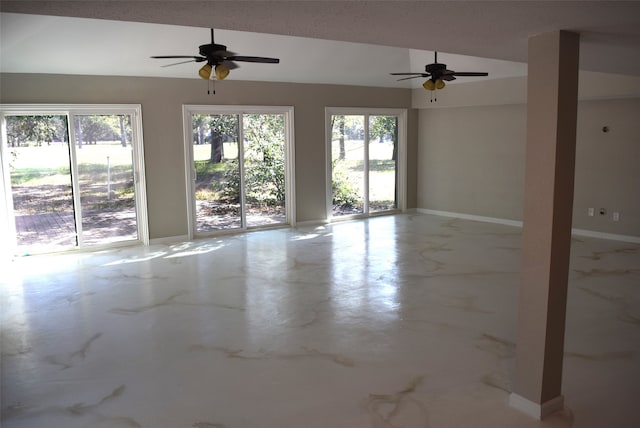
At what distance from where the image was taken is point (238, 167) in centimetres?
887

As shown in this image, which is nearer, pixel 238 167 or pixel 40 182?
pixel 40 182

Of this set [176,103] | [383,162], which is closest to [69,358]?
[176,103]

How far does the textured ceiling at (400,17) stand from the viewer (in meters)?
2.36

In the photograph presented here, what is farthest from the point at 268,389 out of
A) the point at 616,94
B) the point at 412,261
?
the point at 616,94

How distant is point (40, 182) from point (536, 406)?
22.8 feet

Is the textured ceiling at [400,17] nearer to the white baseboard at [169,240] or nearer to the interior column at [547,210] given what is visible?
the interior column at [547,210]

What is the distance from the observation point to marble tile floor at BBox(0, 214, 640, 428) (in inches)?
133

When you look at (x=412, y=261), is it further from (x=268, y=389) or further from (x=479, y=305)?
(x=268, y=389)

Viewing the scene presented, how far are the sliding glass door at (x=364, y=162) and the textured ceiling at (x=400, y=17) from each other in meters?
6.48

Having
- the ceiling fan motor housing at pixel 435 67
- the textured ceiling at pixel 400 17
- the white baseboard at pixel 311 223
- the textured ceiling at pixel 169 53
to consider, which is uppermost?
the textured ceiling at pixel 169 53

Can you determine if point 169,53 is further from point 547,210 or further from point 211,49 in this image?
point 547,210

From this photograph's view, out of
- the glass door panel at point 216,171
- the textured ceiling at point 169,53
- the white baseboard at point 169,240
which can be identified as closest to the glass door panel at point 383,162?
the textured ceiling at point 169,53

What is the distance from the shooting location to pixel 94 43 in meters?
6.56

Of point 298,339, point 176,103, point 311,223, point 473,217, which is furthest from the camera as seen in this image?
point 473,217
